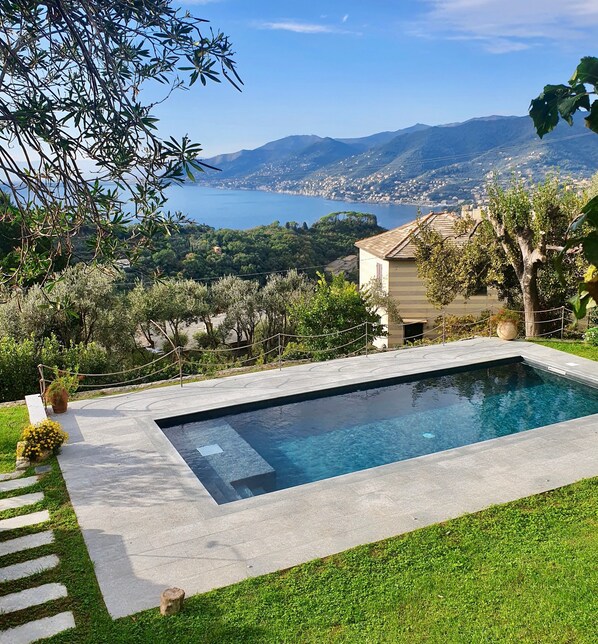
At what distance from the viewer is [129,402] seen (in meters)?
12.9

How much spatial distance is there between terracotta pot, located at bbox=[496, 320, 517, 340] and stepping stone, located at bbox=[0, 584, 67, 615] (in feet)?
47.2

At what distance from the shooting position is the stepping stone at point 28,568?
258 inches

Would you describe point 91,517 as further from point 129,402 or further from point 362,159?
point 362,159

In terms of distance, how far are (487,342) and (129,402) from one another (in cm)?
1028

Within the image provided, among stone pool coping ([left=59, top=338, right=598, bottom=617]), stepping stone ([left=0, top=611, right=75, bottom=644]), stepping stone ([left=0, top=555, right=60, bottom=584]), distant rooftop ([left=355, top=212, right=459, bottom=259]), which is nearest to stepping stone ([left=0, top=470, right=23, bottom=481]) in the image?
stone pool coping ([left=59, top=338, right=598, bottom=617])

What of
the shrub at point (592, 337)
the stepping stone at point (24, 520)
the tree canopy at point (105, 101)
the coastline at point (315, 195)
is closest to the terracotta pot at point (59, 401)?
the stepping stone at point (24, 520)

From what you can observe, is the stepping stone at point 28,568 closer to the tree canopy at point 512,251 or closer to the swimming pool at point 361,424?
the swimming pool at point 361,424

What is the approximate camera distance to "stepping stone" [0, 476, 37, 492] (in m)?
8.73

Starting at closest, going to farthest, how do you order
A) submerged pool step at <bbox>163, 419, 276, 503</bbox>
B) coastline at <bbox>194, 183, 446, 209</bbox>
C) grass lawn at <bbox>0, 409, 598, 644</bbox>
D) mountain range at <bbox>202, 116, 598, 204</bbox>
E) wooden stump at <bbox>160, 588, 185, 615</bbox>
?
grass lawn at <bbox>0, 409, 598, 644</bbox> < wooden stump at <bbox>160, 588, 185, 615</bbox> < submerged pool step at <bbox>163, 419, 276, 503</bbox> < mountain range at <bbox>202, 116, 598, 204</bbox> < coastline at <bbox>194, 183, 446, 209</bbox>

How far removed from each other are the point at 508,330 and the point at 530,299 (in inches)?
57.3

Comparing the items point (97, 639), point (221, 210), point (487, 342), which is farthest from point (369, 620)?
point (221, 210)

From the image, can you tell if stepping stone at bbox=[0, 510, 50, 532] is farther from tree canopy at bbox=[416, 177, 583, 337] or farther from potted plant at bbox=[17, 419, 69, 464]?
tree canopy at bbox=[416, 177, 583, 337]

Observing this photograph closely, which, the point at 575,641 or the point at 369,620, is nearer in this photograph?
the point at 575,641

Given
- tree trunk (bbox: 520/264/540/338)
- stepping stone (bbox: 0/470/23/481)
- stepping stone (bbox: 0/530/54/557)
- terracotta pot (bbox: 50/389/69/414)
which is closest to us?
stepping stone (bbox: 0/530/54/557)
